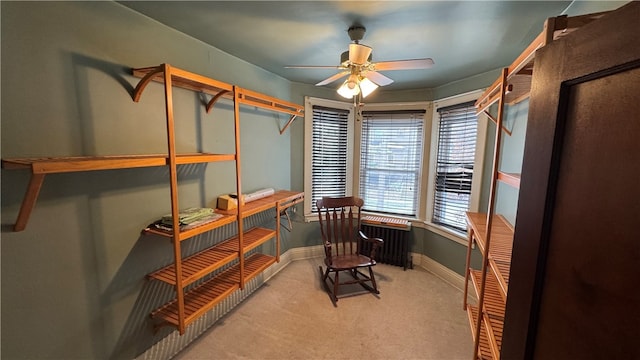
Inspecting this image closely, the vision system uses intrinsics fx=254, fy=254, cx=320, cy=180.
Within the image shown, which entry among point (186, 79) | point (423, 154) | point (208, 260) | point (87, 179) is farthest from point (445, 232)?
point (87, 179)

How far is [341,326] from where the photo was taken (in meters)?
2.23

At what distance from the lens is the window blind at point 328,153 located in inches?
134

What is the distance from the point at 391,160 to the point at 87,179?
3093 millimetres

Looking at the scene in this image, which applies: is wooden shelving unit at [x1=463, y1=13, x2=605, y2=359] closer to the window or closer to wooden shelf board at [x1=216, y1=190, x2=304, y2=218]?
wooden shelf board at [x1=216, y1=190, x2=304, y2=218]

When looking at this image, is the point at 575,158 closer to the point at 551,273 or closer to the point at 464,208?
the point at 551,273

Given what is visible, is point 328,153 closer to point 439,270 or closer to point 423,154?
point 423,154

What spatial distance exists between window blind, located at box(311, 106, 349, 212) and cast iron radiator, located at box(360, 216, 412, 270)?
23.9 inches

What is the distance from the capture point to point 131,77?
1.53m

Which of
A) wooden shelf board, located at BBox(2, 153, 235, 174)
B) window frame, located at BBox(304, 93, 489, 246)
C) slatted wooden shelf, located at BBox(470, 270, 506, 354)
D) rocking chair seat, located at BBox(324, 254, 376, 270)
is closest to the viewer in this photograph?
wooden shelf board, located at BBox(2, 153, 235, 174)

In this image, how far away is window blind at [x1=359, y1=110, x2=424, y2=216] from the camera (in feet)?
11.0

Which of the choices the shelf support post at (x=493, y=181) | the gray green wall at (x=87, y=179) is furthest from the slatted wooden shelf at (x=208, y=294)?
the shelf support post at (x=493, y=181)

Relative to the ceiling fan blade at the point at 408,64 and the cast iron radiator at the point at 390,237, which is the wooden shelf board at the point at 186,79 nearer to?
the ceiling fan blade at the point at 408,64

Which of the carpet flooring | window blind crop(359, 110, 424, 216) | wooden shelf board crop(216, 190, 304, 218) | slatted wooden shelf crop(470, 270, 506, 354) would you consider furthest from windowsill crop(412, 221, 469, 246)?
wooden shelf board crop(216, 190, 304, 218)

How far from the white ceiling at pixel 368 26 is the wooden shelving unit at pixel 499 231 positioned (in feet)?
1.20
